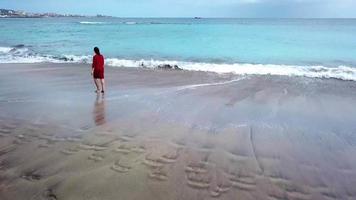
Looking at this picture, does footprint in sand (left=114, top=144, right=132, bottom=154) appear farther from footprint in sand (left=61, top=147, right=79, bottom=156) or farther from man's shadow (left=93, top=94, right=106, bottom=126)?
man's shadow (left=93, top=94, right=106, bottom=126)

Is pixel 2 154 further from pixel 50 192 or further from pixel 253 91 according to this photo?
pixel 253 91

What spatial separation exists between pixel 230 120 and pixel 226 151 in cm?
203

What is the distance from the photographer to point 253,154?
6.34 metres

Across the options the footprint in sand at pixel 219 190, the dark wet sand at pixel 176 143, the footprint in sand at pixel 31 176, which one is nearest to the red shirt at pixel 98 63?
the dark wet sand at pixel 176 143

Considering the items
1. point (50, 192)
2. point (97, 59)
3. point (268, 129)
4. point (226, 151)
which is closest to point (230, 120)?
point (268, 129)

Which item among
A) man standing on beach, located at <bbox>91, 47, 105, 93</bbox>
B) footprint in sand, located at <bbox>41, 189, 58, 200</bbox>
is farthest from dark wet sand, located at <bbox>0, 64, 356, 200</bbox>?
man standing on beach, located at <bbox>91, 47, 105, 93</bbox>

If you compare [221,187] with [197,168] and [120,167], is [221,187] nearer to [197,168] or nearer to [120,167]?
[197,168]

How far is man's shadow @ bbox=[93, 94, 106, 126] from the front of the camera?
8227mm

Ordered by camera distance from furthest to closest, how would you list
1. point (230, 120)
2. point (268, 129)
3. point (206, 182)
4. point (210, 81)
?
1. point (210, 81)
2. point (230, 120)
3. point (268, 129)
4. point (206, 182)

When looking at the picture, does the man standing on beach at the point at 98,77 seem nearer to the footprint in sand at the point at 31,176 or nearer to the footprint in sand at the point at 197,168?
the footprint in sand at the point at 31,176

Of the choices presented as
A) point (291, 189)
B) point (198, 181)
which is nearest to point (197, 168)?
point (198, 181)

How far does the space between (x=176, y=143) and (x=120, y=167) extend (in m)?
1.40

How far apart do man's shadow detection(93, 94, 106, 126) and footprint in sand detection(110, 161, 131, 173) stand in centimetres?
233

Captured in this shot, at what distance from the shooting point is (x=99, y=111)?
9.11m
